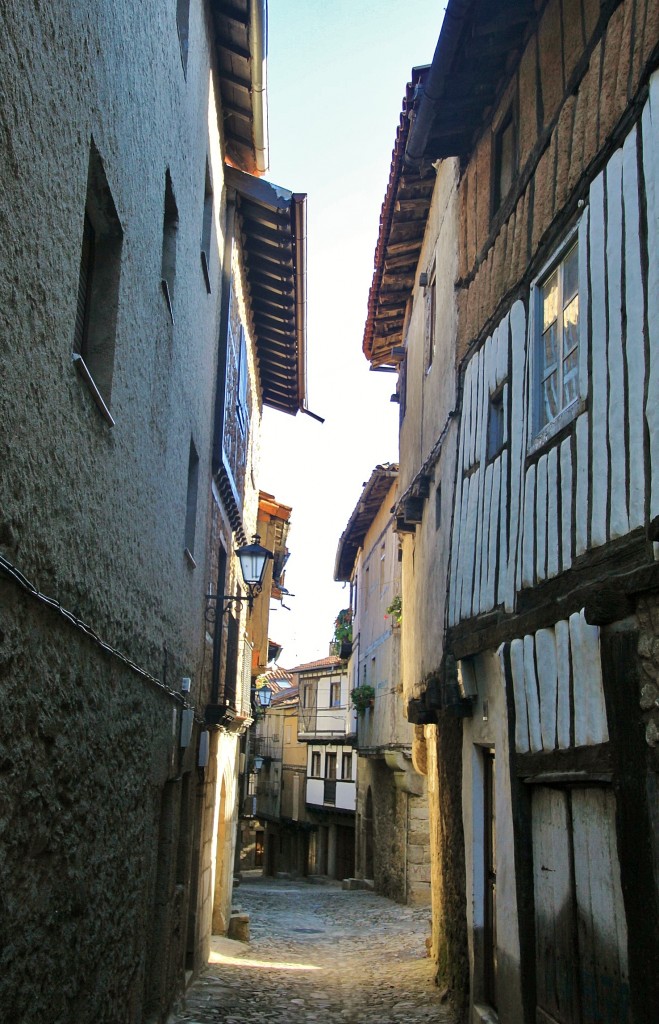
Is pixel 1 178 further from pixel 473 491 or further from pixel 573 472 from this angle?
pixel 473 491

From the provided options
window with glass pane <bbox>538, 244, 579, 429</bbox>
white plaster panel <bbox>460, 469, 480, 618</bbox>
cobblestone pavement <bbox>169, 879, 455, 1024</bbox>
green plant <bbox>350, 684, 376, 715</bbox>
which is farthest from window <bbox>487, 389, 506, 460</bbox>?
green plant <bbox>350, 684, 376, 715</bbox>

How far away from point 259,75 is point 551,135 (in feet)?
15.3

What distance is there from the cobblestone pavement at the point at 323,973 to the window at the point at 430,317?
6.58 meters

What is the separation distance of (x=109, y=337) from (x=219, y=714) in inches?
275

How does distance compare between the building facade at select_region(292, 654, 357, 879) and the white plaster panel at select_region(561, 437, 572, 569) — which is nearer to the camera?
the white plaster panel at select_region(561, 437, 572, 569)

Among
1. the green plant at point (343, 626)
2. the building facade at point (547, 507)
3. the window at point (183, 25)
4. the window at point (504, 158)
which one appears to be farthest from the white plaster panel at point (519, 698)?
the green plant at point (343, 626)

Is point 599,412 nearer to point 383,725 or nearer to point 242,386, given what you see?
Result: point 242,386

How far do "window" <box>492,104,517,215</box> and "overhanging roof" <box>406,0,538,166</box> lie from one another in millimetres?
374

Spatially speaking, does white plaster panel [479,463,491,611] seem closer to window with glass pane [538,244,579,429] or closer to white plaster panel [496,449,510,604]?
white plaster panel [496,449,510,604]

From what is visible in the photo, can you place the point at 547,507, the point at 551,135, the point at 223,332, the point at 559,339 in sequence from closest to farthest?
1. the point at 547,507
2. the point at 559,339
3. the point at 551,135
4. the point at 223,332

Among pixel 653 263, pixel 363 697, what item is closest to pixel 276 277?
pixel 653 263

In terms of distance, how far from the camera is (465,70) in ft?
25.8

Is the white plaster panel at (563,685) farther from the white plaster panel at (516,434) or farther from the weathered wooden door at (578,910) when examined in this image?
the white plaster panel at (516,434)

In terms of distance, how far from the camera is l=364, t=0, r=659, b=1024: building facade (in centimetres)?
433
